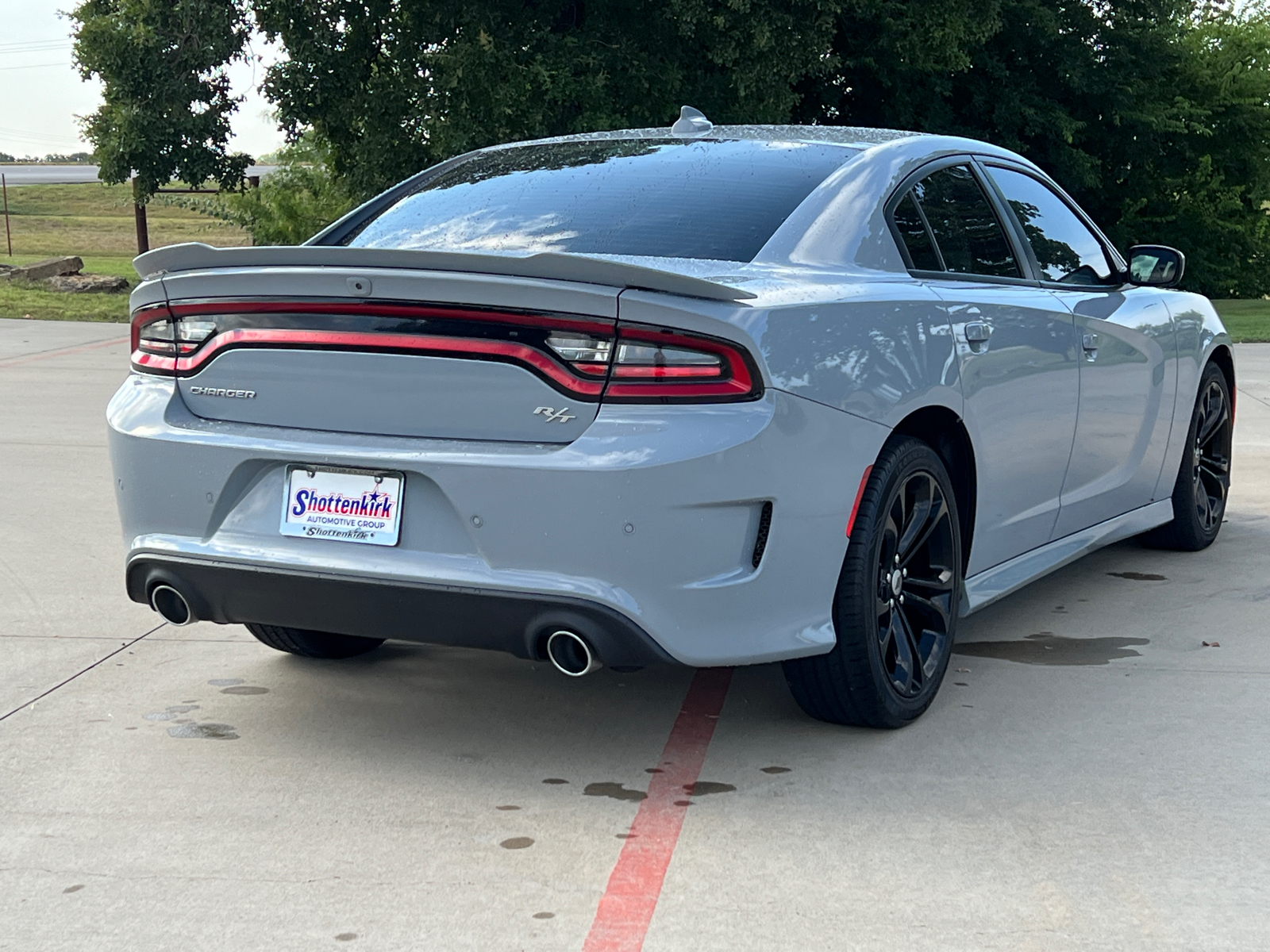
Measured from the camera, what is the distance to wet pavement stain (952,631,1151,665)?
494 centimetres

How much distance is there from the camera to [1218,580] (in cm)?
604

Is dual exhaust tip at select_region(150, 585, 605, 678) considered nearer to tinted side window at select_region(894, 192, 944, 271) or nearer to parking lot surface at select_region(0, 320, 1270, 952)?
parking lot surface at select_region(0, 320, 1270, 952)

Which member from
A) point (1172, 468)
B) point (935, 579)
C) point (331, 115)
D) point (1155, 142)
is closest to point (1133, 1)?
point (1155, 142)

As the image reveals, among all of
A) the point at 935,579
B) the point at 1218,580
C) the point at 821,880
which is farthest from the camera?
the point at 1218,580

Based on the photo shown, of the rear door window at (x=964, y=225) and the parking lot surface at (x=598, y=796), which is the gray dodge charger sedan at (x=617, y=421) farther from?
the parking lot surface at (x=598, y=796)

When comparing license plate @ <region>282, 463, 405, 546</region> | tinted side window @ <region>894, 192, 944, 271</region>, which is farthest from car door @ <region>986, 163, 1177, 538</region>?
license plate @ <region>282, 463, 405, 546</region>

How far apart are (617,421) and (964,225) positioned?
1762 millimetres

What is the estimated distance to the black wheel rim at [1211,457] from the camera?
643cm

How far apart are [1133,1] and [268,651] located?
88.4ft

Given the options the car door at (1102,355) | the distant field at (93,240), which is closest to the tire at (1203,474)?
the car door at (1102,355)

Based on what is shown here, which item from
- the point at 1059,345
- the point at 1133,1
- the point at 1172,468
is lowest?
the point at 1172,468

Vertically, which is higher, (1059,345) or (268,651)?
(1059,345)

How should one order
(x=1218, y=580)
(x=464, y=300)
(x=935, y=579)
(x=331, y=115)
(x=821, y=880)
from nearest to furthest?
(x=821, y=880) < (x=464, y=300) < (x=935, y=579) < (x=1218, y=580) < (x=331, y=115)

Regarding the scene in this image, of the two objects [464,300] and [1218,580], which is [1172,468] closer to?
[1218,580]
